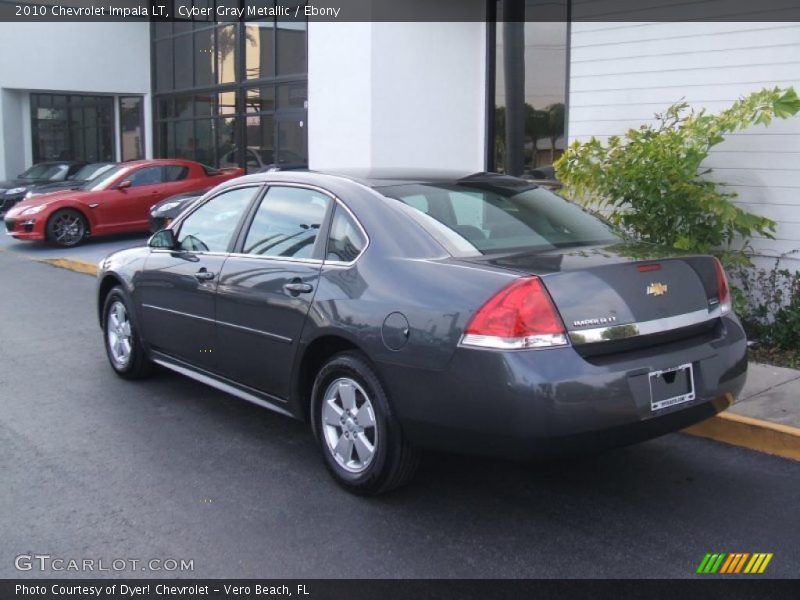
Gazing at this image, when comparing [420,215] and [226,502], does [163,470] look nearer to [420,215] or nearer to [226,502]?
[226,502]

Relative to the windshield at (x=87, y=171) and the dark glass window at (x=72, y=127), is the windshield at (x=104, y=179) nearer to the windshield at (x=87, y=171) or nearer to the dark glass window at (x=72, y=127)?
the windshield at (x=87, y=171)

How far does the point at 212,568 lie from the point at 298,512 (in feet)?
2.05

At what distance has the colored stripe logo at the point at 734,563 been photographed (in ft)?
11.7

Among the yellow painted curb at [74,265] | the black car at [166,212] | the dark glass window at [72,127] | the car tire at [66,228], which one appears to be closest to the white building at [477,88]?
the black car at [166,212]

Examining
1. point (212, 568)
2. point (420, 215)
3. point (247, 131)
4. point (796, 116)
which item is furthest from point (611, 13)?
point (247, 131)

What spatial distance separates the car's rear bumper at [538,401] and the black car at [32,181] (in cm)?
1777

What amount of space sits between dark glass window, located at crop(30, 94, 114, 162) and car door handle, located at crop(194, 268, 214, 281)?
2303 centimetres

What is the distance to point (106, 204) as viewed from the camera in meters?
15.6

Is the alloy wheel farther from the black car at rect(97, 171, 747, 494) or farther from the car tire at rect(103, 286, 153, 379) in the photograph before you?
the black car at rect(97, 171, 747, 494)

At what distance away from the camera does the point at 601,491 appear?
4.40 meters

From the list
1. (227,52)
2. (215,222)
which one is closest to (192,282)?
(215,222)

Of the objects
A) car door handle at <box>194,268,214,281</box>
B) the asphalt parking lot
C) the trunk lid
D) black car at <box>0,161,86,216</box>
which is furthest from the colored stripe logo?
black car at <box>0,161,86,216</box>

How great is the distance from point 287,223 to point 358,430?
136 centimetres

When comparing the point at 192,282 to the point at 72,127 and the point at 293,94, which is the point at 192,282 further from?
the point at 72,127
